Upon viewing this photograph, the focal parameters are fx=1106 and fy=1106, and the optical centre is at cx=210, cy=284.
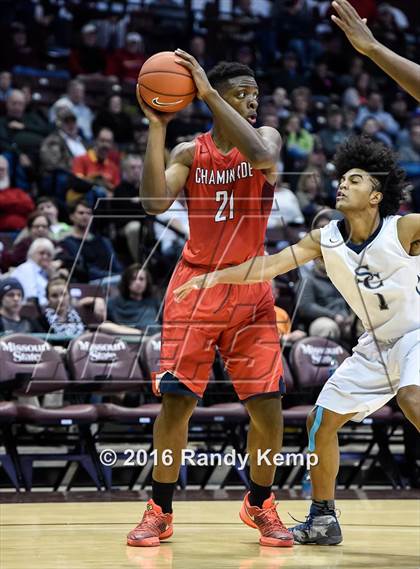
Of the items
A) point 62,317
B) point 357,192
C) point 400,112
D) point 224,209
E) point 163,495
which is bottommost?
point 400,112

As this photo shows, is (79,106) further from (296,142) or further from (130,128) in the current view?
(296,142)

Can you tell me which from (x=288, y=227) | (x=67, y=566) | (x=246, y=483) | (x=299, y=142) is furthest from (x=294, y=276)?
(x=67, y=566)

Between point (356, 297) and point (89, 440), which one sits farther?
point (89, 440)

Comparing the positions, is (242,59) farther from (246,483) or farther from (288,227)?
(246,483)

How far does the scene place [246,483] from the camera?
25.9ft

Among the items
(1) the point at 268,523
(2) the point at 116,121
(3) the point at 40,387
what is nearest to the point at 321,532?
(1) the point at 268,523

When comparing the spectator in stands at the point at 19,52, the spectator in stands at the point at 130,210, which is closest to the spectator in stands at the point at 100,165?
the spectator in stands at the point at 130,210

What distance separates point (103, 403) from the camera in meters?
8.10

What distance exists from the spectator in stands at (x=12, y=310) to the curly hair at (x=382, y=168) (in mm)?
3712

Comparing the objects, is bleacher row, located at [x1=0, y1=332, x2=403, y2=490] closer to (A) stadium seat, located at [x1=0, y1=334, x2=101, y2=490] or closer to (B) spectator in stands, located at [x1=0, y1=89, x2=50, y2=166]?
(A) stadium seat, located at [x1=0, y1=334, x2=101, y2=490]

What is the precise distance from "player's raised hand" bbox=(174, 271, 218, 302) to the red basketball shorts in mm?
138

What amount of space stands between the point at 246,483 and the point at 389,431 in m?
1.91

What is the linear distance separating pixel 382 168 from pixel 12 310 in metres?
4.01

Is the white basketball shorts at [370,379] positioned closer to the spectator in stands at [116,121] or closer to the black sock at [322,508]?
the black sock at [322,508]
